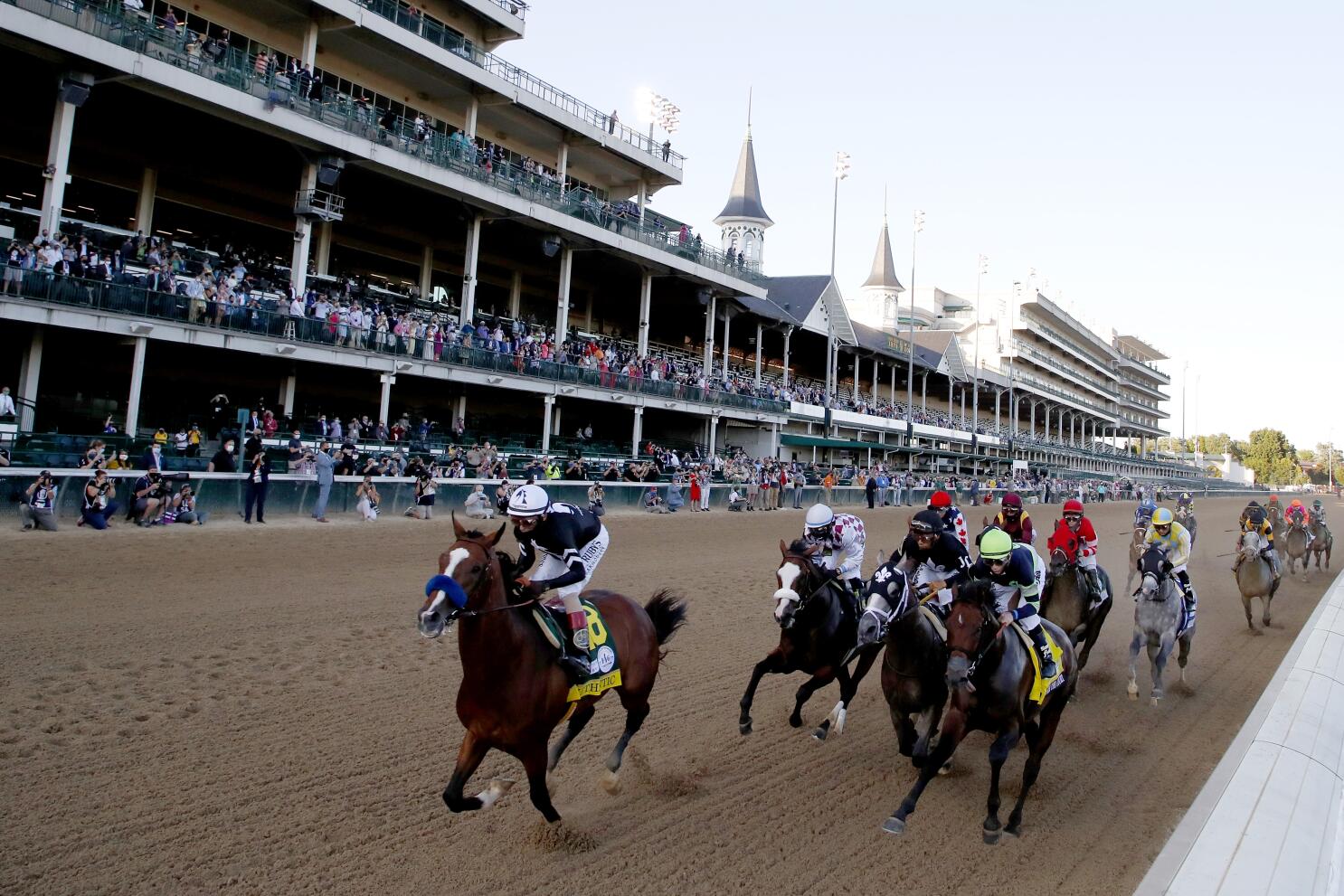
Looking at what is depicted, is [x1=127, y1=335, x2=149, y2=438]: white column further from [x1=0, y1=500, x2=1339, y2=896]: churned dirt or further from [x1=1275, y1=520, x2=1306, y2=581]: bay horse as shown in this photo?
[x1=1275, y1=520, x2=1306, y2=581]: bay horse

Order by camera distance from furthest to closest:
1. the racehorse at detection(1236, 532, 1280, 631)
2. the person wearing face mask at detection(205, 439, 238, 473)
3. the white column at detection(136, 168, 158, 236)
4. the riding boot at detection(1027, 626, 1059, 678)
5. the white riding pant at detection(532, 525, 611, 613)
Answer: the white column at detection(136, 168, 158, 236) → the person wearing face mask at detection(205, 439, 238, 473) → the racehorse at detection(1236, 532, 1280, 631) → the riding boot at detection(1027, 626, 1059, 678) → the white riding pant at detection(532, 525, 611, 613)

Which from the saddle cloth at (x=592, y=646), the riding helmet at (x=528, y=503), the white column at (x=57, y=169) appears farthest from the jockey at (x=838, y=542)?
the white column at (x=57, y=169)

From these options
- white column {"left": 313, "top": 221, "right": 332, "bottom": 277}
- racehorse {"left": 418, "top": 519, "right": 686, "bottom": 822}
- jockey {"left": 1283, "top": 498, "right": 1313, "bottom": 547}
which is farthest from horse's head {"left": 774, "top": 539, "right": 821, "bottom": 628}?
white column {"left": 313, "top": 221, "right": 332, "bottom": 277}

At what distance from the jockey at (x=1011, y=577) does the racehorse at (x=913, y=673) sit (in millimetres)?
515

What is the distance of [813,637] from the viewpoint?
6617 mm

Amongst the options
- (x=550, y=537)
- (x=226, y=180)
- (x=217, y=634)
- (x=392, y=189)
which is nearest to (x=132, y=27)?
(x=226, y=180)

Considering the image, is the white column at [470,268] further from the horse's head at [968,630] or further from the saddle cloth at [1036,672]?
the horse's head at [968,630]

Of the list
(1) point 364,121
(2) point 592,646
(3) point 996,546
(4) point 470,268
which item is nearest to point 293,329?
(1) point 364,121

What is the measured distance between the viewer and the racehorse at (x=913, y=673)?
19.0 feet

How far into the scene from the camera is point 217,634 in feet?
26.8

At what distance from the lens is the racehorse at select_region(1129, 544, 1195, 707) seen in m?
8.35

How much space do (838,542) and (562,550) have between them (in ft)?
9.75

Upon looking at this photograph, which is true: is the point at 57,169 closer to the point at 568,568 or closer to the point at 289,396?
the point at 289,396

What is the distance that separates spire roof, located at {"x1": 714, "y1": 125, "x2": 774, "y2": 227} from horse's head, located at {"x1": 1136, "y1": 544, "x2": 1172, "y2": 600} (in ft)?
154
